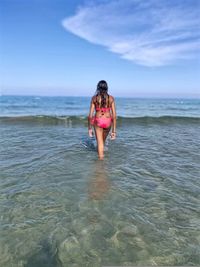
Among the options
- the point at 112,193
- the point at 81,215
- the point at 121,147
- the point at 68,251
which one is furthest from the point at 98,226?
the point at 121,147

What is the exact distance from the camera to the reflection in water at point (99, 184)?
479 centimetres

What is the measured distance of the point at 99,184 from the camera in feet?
17.5

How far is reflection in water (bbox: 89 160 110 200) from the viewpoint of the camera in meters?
4.79

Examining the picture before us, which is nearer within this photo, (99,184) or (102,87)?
(99,184)

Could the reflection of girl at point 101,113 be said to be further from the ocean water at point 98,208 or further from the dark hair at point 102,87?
the ocean water at point 98,208

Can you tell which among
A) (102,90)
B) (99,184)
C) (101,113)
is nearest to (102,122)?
(101,113)

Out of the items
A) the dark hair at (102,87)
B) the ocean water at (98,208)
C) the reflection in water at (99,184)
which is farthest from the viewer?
the dark hair at (102,87)

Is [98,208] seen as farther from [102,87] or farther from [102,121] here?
[102,87]

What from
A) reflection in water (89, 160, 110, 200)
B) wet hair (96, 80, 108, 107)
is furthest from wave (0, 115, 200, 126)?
reflection in water (89, 160, 110, 200)

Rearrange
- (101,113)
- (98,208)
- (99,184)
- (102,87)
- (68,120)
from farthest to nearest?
(68,120) → (101,113) → (102,87) → (99,184) → (98,208)

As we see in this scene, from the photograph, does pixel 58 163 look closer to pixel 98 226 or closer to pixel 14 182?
pixel 14 182

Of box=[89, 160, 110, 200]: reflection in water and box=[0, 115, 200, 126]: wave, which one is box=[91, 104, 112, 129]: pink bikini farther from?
box=[0, 115, 200, 126]: wave

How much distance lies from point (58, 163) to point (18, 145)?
2689mm

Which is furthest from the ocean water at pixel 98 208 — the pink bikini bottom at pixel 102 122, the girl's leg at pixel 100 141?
the pink bikini bottom at pixel 102 122
